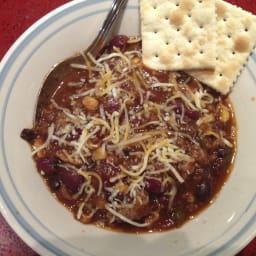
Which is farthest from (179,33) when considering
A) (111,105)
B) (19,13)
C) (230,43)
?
(19,13)

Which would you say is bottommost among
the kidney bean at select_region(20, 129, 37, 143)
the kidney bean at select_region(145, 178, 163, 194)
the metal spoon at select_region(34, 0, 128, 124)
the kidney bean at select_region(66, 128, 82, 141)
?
the kidney bean at select_region(145, 178, 163, 194)

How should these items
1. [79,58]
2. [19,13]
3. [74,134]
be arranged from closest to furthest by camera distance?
[74,134] < [79,58] < [19,13]

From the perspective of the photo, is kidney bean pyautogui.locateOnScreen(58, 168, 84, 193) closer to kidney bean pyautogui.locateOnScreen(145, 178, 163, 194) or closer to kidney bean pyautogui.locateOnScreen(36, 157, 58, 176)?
kidney bean pyautogui.locateOnScreen(36, 157, 58, 176)

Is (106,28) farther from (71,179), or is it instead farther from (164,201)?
(164,201)

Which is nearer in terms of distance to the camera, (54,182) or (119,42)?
(54,182)

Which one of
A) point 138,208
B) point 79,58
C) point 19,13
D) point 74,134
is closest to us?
point 138,208

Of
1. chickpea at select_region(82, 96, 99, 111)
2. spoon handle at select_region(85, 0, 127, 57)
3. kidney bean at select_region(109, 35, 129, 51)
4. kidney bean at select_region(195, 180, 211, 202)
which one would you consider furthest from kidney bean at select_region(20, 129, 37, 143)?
kidney bean at select_region(195, 180, 211, 202)

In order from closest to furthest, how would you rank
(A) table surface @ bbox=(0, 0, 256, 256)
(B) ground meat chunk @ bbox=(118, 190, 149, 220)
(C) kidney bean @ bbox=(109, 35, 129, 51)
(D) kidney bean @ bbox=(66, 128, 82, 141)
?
(B) ground meat chunk @ bbox=(118, 190, 149, 220), (D) kidney bean @ bbox=(66, 128, 82, 141), (C) kidney bean @ bbox=(109, 35, 129, 51), (A) table surface @ bbox=(0, 0, 256, 256)
